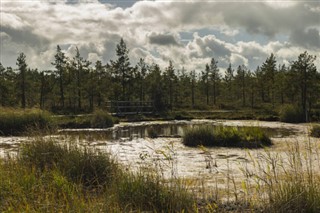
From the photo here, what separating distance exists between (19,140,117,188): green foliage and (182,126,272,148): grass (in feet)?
24.9

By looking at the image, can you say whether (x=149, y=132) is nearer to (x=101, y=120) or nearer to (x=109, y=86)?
(x=101, y=120)

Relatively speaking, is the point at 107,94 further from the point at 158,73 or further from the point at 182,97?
the point at 182,97

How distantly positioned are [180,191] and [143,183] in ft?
2.32

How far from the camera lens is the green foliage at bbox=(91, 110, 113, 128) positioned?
82.7 feet

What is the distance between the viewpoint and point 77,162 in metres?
6.70

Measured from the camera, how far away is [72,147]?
7492 millimetres

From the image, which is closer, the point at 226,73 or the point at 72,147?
the point at 72,147

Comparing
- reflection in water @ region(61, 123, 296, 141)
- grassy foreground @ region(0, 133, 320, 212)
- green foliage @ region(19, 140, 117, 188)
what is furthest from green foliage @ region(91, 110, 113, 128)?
grassy foreground @ region(0, 133, 320, 212)

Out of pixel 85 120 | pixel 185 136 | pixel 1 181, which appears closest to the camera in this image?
pixel 1 181

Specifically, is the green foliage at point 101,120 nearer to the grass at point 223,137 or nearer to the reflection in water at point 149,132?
the reflection in water at point 149,132

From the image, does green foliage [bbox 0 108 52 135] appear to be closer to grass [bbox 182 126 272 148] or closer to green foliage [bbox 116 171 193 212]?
grass [bbox 182 126 272 148]

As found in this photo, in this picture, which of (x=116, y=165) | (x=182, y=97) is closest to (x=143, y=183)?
(x=116, y=165)

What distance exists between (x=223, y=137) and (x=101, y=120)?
13.1m

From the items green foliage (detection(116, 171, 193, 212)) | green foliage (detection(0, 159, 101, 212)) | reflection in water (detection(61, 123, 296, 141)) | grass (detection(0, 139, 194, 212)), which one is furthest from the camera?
reflection in water (detection(61, 123, 296, 141))
